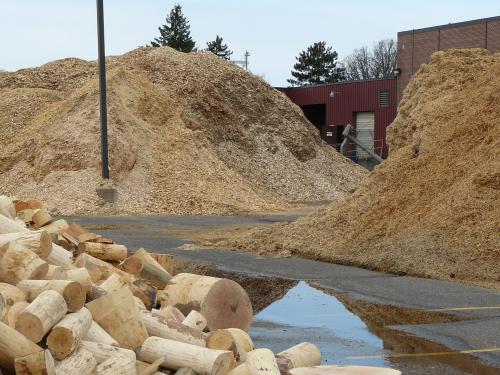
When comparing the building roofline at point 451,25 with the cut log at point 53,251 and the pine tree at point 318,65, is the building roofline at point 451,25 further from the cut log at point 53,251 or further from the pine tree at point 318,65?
the pine tree at point 318,65

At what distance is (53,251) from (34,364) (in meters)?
2.69

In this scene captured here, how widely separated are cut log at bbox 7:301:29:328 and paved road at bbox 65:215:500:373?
13.1 feet

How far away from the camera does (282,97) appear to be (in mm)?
38125

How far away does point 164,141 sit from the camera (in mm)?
29672

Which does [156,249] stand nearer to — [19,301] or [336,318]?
[336,318]

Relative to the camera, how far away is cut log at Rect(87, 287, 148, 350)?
5953 mm

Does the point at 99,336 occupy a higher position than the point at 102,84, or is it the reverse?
the point at 102,84

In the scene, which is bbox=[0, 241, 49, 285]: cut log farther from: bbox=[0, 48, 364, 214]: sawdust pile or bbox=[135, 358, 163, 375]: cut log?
bbox=[0, 48, 364, 214]: sawdust pile

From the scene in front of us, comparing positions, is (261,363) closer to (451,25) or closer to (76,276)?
(76,276)

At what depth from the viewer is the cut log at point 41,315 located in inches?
210

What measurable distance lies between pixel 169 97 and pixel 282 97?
7049mm

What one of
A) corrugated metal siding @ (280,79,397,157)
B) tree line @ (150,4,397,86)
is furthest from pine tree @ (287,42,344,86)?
corrugated metal siding @ (280,79,397,157)

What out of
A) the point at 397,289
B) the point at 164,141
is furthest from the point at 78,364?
the point at 164,141

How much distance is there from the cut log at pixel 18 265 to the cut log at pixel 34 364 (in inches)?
60.0
